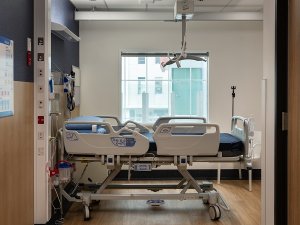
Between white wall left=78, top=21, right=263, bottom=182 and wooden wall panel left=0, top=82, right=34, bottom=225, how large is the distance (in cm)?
250

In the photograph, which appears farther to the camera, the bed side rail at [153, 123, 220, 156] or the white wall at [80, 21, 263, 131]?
the white wall at [80, 21, 263, 131]

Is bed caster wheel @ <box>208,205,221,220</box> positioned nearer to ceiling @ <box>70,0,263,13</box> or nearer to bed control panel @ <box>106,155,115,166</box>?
bed control panel @ <box>106,155,115,166</box>

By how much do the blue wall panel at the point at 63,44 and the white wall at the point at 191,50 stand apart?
354mm

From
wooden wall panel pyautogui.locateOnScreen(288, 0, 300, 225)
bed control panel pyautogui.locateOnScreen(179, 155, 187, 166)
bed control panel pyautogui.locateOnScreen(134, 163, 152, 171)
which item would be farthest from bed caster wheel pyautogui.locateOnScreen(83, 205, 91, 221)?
wooden wall panel pyautogui.locateOnScreen(288, 0, 300, 225)

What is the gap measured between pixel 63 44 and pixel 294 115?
3378 millimetres

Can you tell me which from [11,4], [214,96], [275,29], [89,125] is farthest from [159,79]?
[275,29]

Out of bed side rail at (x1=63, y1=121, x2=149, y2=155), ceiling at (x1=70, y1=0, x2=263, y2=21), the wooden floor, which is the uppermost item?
ceiling at (x1=70, y1=0, x2=263, y2=21)

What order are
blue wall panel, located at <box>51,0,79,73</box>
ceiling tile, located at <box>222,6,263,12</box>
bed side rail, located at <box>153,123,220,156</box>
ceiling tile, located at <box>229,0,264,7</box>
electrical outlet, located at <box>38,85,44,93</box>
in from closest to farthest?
electrical outlet, located at <box>38,85,44,93</box>, bed side rail, located at <box>153,123,220,156</box>, blue wall panel, located at <box>51,0,79,73</box>, ceiling tile, located at <box>229,0,264,7</box>, ceiling tile, located at <box>222,6,263,12</box>

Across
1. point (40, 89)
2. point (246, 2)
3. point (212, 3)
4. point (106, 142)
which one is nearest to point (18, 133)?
point (40, 89)

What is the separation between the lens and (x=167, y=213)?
4.17 meters

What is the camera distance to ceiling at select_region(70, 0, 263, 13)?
5273 mm

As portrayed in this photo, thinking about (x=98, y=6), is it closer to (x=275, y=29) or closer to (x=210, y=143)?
(x=210, y=143)

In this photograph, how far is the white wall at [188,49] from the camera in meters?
5.90

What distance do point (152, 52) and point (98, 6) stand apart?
3.52 feet
